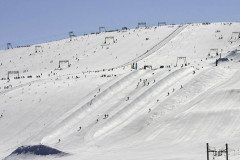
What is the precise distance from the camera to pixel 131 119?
62.7m

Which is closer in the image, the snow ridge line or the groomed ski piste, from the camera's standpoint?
the groomed ski piste

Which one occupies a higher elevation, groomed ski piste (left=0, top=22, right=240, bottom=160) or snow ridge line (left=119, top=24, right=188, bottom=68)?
snow ridge line (left=119, top=24, right=188, bottom=68)

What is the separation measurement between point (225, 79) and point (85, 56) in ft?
168

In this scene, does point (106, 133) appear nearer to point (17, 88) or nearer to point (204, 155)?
point (204, 155)

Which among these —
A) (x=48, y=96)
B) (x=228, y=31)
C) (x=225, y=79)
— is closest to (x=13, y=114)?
(x=48, y=96)

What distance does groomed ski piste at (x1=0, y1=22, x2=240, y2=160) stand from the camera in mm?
53938

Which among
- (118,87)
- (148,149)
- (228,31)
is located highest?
(228,31)

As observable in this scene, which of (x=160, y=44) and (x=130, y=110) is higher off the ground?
(x=160, y=44)

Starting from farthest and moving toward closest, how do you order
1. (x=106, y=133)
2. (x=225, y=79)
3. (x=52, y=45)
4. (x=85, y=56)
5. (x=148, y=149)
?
(x=52, y=45) → (x=85, y=56) → (x=225, y=79) → (x=106, y=133) → (x=148, y=149)

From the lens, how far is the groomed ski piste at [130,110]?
53.9 meters

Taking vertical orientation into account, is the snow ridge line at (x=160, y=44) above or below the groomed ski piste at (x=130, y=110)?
above

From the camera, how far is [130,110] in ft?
215

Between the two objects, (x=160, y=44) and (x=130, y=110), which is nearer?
(x=130, y=110)

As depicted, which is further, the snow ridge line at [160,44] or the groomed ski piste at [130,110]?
the snow ridge line at [160,44]
